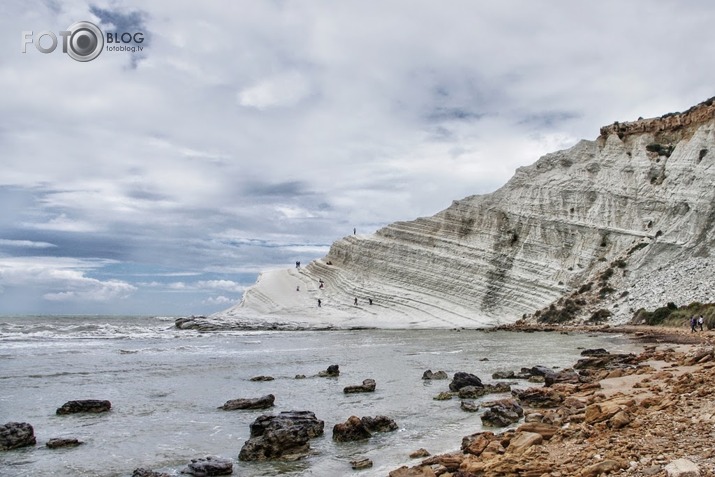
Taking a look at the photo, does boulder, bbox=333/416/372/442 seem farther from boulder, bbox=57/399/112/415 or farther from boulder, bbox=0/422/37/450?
boulder, bbox=57/399/112/415

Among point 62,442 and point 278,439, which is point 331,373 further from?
point 62,442

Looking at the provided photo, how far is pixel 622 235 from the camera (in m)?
50.1

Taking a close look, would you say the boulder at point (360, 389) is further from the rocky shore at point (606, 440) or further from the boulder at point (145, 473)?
the boulder at point (145, 473)

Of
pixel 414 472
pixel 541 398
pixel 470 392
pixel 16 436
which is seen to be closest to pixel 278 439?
pixel 414 472

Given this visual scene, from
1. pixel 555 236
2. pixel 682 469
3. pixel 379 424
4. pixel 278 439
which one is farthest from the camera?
pixel 555 236

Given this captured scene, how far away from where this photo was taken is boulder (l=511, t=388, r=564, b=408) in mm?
12539

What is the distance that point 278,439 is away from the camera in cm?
1002

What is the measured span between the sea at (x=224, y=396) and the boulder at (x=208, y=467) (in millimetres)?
231

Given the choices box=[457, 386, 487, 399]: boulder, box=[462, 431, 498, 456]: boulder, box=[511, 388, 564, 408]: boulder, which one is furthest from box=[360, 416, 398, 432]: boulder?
box=[457, 386, 487, 399]: boulder

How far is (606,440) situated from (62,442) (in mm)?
9380

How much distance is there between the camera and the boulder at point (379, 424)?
441 inches

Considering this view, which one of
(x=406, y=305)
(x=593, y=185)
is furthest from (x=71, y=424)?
(x=593, y=185)

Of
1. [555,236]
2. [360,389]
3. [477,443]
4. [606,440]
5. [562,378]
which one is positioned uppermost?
[555,236]

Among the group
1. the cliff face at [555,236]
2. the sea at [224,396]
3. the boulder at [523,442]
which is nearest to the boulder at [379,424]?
the sea at [224,396]
